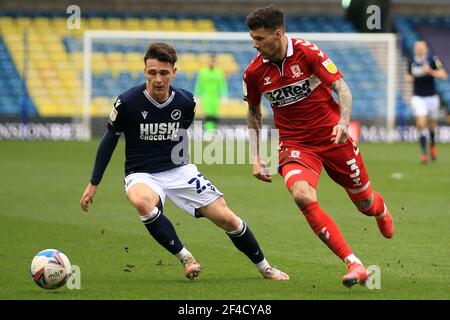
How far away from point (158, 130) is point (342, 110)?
1.57 metres

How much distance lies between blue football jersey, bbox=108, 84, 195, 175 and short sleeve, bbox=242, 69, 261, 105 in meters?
0.59

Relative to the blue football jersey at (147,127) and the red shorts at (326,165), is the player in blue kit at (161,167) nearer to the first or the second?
the blue football jersey at (147,127)

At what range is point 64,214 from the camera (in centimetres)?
1254

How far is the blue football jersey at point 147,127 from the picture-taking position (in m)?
8.23

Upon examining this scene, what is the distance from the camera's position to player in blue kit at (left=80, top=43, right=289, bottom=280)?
26.4 ft

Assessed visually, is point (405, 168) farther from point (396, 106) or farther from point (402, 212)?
point (396, 106)

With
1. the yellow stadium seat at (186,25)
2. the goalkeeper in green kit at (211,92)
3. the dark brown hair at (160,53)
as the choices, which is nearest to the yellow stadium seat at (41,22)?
the yellow stadium seat at (186,25)

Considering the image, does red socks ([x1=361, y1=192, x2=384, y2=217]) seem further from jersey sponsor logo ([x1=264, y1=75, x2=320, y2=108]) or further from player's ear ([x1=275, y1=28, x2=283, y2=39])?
player's ear ([x1=275, y1=28, x2=283, y2=39])

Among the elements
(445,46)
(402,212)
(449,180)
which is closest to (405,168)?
(449,180)

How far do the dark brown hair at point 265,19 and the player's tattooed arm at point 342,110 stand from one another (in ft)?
2.07

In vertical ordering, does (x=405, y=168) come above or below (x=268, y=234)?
below

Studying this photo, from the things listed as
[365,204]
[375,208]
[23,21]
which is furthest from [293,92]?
[23,21]

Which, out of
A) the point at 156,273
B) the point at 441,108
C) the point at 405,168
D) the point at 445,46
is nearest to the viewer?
the point at 156,273
